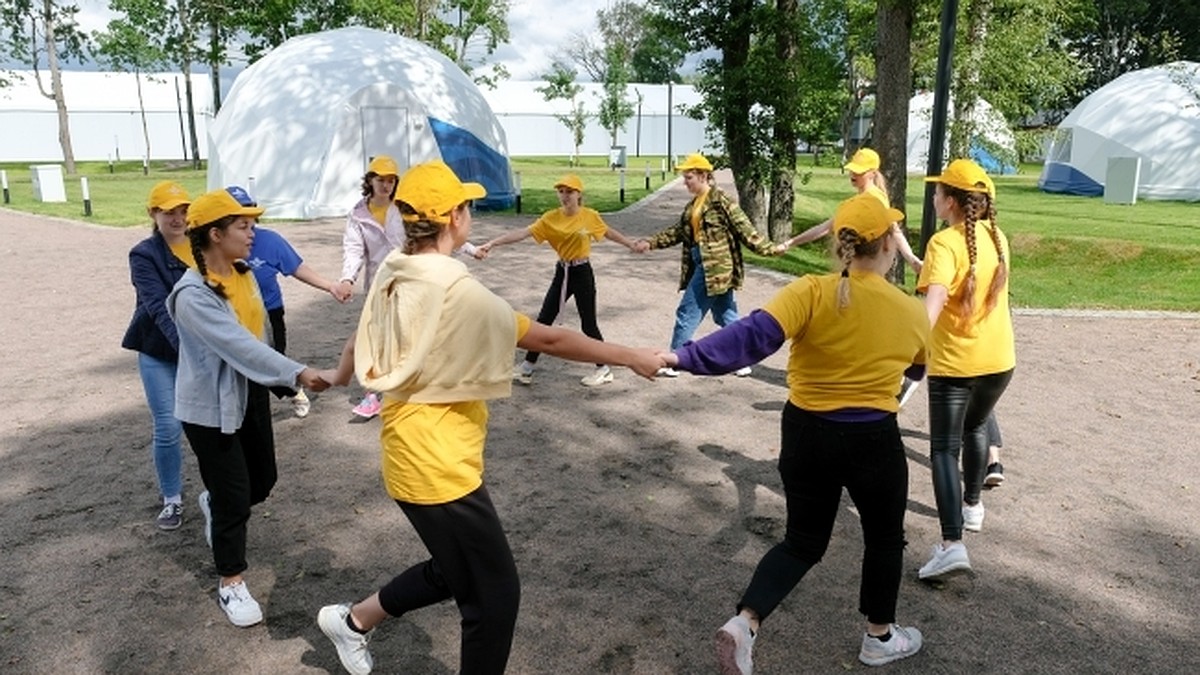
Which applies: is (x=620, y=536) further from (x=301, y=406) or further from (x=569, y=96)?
(x=569, y=96)

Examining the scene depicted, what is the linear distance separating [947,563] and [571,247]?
167 inches

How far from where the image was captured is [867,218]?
3305 mm

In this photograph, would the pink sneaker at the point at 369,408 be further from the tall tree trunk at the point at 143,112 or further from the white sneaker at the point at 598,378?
the tall tree trunk at the point at 143,112

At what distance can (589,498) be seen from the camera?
539 cm

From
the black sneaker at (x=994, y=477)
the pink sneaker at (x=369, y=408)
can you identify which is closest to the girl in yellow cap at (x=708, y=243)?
the black sneaker at (x=994, y=477)

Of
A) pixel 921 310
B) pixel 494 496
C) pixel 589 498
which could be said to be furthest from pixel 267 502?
pixel 921 310

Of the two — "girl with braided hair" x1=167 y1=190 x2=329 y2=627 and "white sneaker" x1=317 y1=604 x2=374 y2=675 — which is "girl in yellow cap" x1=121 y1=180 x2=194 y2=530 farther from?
"white sneaker" x1=317 y1=604 x2=374 y2=675

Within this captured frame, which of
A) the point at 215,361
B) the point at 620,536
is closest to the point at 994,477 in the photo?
the point at 620,536

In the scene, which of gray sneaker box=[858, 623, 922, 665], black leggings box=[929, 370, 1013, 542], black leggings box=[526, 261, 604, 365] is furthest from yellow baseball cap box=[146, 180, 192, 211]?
black leggings box=[929, 370, 1013, 542]

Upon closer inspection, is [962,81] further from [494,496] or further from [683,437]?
[494,496]

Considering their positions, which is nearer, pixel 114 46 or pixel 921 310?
pixel 921 310

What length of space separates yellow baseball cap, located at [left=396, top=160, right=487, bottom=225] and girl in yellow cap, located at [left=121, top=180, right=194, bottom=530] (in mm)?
2183

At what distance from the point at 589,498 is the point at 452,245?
2.80 meters

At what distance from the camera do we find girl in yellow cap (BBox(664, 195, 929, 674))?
3.25 meters
